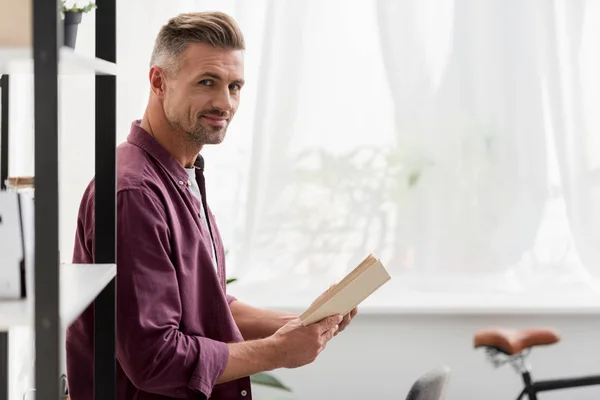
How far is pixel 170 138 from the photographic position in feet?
6.08

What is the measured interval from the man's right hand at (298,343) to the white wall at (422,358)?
1.73 m

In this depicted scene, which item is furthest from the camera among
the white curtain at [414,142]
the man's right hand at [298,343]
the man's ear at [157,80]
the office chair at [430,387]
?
the white curtain at [414,142]

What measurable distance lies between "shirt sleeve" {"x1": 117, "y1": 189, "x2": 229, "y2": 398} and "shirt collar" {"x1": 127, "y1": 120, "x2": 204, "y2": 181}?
0.52ft

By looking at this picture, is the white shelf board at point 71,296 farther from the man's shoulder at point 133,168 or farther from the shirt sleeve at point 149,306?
the man's shoulder at point 133,168

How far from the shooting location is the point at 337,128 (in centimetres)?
350

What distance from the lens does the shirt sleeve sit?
1.57m

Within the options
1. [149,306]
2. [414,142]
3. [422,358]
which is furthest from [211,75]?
[422,358]

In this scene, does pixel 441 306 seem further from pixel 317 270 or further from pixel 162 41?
pixel 162 41

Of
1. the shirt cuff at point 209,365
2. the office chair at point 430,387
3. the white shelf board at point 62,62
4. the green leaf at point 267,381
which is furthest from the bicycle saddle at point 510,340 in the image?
the white shelf board at point 62,62

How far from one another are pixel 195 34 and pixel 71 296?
33.7 inches

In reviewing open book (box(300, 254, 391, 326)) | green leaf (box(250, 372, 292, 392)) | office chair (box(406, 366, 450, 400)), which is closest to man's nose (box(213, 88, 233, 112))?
open book (box(300, 254, 391, 326))

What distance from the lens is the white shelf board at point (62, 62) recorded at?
3.50 ft

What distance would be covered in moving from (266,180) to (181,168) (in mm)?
1664

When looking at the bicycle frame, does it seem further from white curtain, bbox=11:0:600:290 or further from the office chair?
the office chair
